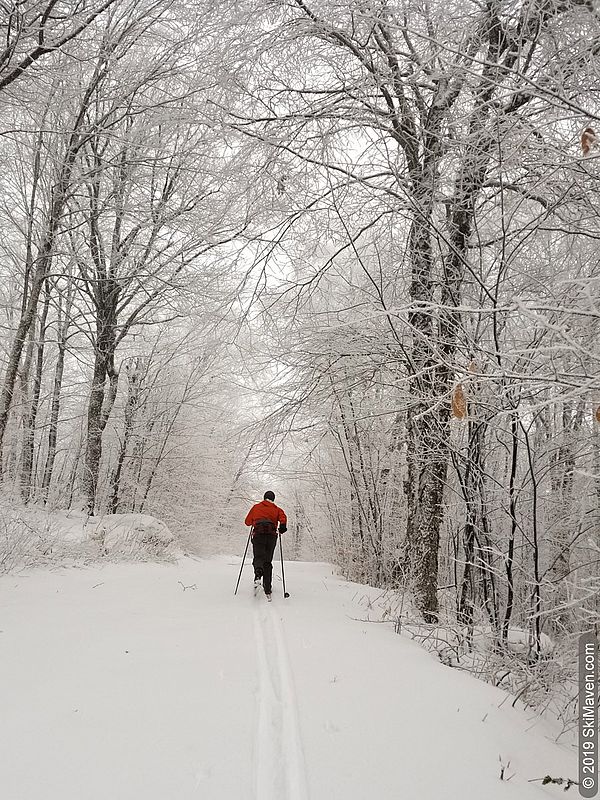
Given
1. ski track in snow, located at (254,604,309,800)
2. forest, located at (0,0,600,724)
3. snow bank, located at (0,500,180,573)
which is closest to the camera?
ski track in snow, located at (254,604,309,800)

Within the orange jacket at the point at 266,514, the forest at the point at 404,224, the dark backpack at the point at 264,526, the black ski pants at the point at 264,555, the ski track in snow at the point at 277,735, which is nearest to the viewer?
the ski track in snow at the point at 277,735

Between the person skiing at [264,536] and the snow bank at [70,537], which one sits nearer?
the snow bank at [70,537]

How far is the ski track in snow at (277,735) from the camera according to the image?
100 inches

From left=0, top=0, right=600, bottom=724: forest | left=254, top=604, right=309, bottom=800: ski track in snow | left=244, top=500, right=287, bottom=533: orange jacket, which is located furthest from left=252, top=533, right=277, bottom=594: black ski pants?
left=254, top=604, right=309, bottom=800: ski track in snow

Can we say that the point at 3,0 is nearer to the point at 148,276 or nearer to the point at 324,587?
the point at 148,276

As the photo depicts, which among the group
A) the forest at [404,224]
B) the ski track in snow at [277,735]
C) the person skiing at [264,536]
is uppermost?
the forest at [404,224]

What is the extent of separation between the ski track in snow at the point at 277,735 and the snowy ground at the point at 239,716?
1 centimetres

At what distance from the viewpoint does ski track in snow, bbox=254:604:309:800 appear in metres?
2.54

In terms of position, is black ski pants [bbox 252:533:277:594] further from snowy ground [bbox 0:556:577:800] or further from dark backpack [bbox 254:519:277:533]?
snowy ground [bbox 0:556:577:800]

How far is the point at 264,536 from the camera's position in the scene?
8.41 metres

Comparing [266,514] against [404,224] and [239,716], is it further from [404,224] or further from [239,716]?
[239,716]

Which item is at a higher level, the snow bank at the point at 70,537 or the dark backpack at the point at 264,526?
the dark backpack at the point at 264,526

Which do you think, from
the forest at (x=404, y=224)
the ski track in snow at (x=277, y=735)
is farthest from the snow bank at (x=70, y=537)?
the ski track in snow at (x=277, y=735)

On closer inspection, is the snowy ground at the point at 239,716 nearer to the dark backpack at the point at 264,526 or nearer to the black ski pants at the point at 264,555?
the black ski pants at the point at 264,555
